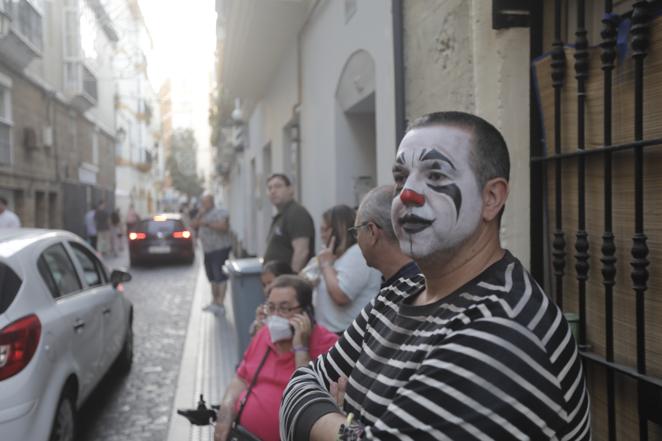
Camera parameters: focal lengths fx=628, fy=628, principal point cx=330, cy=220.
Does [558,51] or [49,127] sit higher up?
[49,127]

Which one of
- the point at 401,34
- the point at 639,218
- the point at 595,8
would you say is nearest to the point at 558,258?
the point at 639,218

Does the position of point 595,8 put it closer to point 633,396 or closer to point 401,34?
point 633,396

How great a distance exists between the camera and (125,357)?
21.2 ft

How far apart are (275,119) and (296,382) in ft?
31.9

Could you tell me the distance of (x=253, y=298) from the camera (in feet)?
19.6

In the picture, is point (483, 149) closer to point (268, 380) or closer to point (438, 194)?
point (438, 194)

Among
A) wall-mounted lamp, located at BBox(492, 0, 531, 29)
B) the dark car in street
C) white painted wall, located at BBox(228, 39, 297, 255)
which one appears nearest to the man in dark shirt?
wall-mounted lamp, located at BBox(492, 0, 531, 29)

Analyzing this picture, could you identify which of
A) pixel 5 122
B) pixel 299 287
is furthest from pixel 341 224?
pixel 5 122

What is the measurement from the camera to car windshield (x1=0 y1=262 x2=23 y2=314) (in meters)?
3.64

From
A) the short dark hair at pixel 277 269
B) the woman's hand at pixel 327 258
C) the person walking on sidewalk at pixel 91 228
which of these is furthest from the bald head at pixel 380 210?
the person walking on sidewalk at pixel 91 228

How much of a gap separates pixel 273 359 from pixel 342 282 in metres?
0.66

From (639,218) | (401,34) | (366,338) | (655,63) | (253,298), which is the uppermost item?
(401,34)

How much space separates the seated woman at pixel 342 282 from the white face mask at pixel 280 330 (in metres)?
0.56

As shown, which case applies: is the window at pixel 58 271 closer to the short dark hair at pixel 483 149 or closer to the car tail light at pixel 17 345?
the car tail light at pixel 17 345
